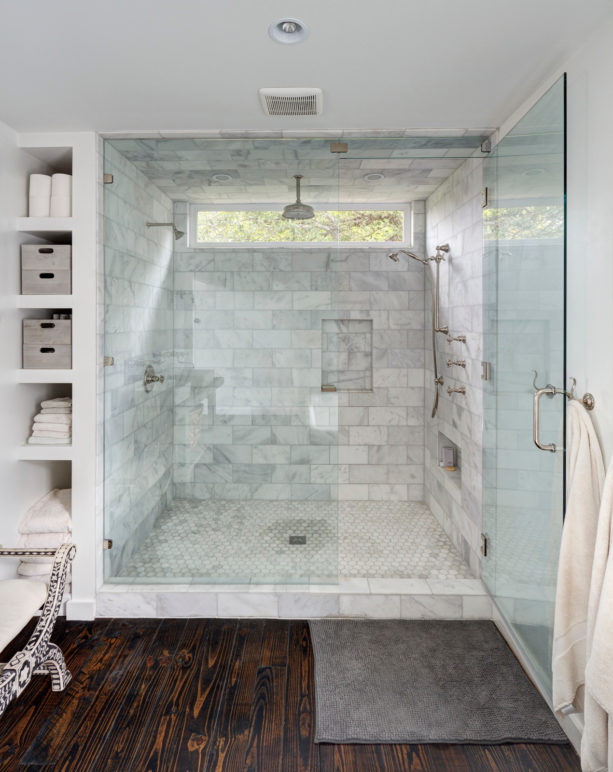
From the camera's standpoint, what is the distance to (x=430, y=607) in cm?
271

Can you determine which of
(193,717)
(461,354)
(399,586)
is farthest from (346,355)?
(193,717)

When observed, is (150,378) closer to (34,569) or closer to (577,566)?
(34,569)

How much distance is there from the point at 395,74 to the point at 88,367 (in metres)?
1.93

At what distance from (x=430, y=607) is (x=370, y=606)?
30 centimetres

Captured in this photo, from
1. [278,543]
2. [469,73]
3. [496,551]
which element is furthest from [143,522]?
[469,73]

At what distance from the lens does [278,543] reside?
110 inches

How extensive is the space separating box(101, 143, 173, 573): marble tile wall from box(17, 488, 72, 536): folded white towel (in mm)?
206

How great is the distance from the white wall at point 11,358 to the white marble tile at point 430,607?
6.60ft

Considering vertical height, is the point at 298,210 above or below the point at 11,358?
above

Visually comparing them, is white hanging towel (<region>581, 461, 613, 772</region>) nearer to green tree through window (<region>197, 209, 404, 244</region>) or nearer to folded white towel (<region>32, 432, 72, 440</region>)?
green tree through window (<region>197, 209, 404, 244</region>)

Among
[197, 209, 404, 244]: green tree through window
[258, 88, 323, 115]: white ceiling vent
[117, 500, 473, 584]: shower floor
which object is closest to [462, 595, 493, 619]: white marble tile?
[117, 500, 473, 584]: shower floor

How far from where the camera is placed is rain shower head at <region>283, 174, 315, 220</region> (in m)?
2.70

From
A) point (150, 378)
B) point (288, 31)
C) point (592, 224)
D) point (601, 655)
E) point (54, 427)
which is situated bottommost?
point (601, 655)

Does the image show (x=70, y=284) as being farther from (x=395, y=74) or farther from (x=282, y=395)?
(x=395, y=74)
